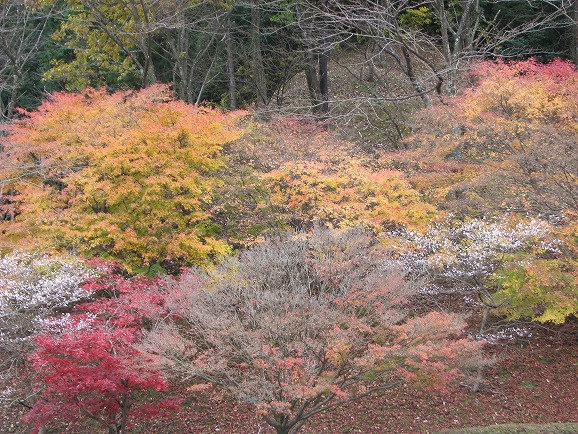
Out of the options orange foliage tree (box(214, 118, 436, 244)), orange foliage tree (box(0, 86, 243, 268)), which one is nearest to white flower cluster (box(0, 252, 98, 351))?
orange foliage tree (box(0, 86, 243, 268))

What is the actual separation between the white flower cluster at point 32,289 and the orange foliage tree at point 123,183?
1295 millimetres

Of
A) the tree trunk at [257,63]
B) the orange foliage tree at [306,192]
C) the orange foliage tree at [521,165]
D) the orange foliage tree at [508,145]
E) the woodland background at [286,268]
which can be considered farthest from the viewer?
the tree trunk at [257,63]

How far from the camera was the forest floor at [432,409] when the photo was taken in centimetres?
1168

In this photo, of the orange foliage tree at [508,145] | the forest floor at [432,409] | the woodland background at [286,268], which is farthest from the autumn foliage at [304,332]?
the orange foliage tree at [508,145]

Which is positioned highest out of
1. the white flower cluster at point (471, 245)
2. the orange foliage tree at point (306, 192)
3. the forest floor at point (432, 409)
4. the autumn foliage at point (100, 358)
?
the orange foliage tree at point (306, 192)

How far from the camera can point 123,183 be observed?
13.0 meters

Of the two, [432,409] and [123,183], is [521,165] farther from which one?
[123,183]

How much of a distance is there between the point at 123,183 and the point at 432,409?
28.4ft

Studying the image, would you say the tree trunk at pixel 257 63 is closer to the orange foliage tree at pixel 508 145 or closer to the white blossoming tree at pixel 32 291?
the orange foliage tree at pixel 508 145

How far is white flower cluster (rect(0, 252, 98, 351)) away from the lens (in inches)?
424

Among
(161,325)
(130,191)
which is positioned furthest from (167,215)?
(161,325)

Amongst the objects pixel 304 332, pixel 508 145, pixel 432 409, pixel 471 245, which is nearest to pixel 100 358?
pixel 304 332

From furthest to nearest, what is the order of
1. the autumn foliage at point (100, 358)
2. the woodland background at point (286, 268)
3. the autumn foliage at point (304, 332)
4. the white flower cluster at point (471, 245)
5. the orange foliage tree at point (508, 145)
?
the orange foliage tree at point (508, 145) → the white flower cluster at point (471, 245) → the autumn foliage at point (100, 358) → the woodland background at point (286, 268) → the autumn foliage at point (304, 332)

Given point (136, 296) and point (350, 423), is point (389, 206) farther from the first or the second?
point (136, 296)
